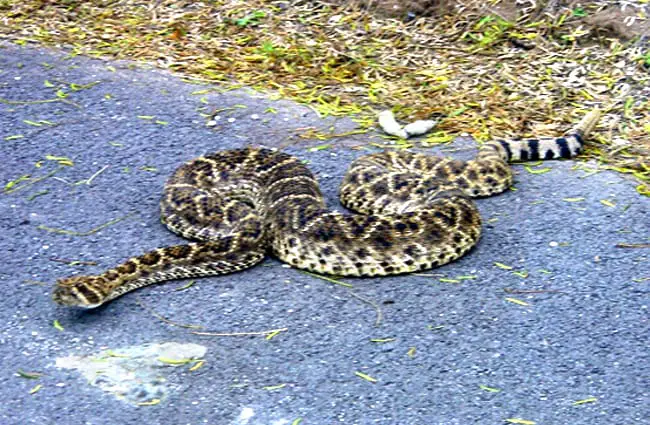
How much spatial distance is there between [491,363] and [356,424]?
0.97m

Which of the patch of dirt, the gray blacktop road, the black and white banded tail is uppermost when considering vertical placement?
the patch of dirt

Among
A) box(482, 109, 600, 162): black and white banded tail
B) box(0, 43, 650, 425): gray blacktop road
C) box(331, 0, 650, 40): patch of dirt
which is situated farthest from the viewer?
box(331, 0, 650, 40): patch of dirt

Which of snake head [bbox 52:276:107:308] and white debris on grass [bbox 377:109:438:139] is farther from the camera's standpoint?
white debris on grass [bbox 377:109:438:139]

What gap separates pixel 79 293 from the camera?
677 centimetres

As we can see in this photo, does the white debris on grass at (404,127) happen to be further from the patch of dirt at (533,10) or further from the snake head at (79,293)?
the snake head at (79,293)

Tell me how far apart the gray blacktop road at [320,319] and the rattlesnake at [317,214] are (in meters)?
0.13

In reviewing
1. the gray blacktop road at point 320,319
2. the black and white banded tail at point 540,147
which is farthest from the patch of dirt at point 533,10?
the gray blacktop road at point 320,319

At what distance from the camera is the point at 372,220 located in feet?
24.3

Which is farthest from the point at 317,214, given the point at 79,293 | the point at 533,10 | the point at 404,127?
the point at 533,10

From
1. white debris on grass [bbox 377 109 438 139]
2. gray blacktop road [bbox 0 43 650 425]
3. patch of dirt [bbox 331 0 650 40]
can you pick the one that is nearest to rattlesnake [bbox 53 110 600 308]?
gray blacktop road [bbox 0 43 650 425]

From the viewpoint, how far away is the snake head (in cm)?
675

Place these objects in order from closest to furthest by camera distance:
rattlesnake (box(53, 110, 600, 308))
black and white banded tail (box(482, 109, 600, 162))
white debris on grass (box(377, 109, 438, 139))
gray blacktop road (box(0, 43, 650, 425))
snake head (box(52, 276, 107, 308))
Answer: gray blacktop road (box(0, 43, 650, 425)), snake head (box(52, 276, 107, 308)), rattlesnake (box(53, 110, 600, 308)), black and white banded tail (box(482, 109, 600, 162)), white debris on grass (box(377, 109, 438, 139))

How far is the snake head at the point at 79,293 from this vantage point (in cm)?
675

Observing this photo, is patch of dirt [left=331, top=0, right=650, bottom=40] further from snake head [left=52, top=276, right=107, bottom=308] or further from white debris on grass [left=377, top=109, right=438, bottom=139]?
snake head [left=52, top=276, right=107, bottom=308]
